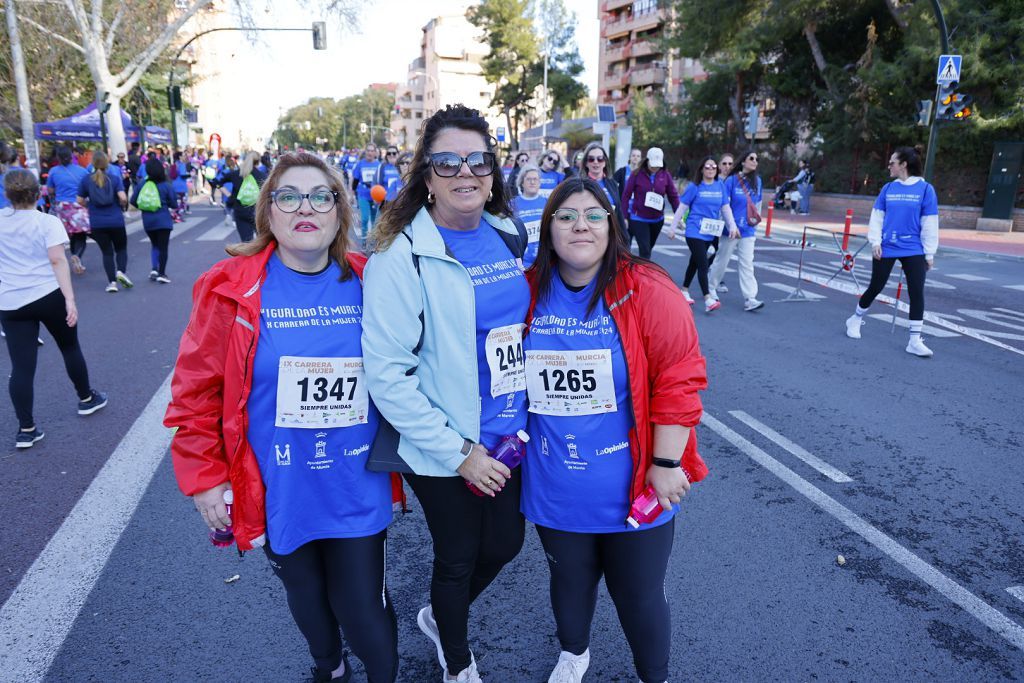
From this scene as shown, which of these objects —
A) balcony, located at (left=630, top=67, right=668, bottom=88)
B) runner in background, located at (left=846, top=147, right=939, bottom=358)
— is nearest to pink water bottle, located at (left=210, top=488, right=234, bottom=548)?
runner in background, located at (left=846, top=147, right=939, bottom=358)

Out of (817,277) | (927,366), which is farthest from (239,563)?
(817,277)

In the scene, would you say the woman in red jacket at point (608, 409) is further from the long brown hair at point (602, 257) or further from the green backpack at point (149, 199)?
the green backpack at point (149, 199)

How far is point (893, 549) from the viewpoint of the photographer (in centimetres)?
357

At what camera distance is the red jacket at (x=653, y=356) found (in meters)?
2.18

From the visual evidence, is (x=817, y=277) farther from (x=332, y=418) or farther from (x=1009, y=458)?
(x=332, y=418)

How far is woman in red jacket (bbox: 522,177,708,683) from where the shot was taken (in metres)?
2.21

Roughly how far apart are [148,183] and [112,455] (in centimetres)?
662

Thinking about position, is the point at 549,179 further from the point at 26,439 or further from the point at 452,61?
the point at 452,61

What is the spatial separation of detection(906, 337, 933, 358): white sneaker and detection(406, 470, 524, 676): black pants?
6.48 m

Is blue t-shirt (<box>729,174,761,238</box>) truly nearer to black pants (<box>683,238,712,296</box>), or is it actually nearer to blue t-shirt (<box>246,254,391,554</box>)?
black pants (<box>683,238,712,296</box>)

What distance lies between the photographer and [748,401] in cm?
586

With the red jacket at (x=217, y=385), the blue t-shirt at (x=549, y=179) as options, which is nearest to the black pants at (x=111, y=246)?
the blue t-shirt at (x=549, y=179)

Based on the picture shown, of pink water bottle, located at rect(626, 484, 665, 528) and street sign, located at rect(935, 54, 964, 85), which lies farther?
street sign, located at rect(935, 54, 964, 85)

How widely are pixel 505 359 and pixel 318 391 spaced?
59cm
